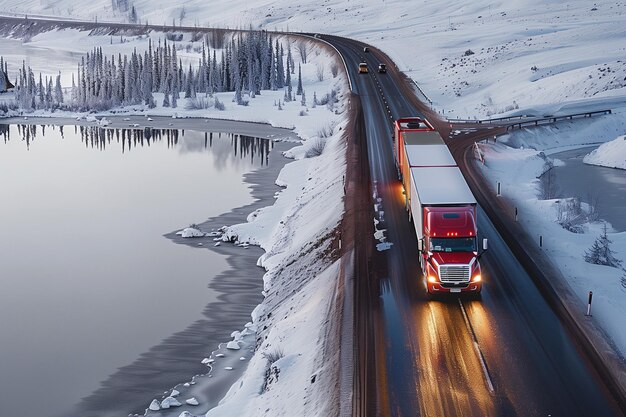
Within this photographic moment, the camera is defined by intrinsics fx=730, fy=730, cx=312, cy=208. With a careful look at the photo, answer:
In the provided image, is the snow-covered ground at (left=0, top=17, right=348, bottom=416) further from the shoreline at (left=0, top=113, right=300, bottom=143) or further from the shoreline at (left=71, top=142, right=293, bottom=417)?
the shoreline at (left=0, top=113, right=300, bottom=143)

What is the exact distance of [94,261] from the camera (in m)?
38.6

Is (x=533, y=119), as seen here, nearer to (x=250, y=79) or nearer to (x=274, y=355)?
(x=274, y=355)

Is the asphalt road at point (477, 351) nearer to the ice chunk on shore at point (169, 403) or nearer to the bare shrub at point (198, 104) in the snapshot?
the ice chunk on shore at point (169, 403)

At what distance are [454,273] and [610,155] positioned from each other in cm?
3648

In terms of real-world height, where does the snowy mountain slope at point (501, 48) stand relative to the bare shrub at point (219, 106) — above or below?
above

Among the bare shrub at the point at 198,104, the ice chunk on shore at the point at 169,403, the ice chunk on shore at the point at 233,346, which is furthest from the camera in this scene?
the bare shrub at the point at 198,104

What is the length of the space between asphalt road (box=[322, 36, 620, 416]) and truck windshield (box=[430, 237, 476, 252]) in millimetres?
1852

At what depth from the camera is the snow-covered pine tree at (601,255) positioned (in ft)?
99.1

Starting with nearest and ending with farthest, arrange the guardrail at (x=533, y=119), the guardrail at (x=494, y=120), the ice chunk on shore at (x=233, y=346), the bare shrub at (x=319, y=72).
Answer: the ice chunk on shore at (x=233, y=346)
the guardrail at (x=533, y=119)
the guardrail at (x=494, y=120)
the bare shrub at (x=319, y=72)

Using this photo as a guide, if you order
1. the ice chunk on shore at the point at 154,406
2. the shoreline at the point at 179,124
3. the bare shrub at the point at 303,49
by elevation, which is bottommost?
the ice chunk on shore at the point at 154,406

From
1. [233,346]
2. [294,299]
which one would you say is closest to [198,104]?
[294,299]

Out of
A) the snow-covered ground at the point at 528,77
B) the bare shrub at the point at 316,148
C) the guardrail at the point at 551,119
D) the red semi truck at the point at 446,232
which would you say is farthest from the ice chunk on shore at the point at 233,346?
the guardrail at the point at 551,119

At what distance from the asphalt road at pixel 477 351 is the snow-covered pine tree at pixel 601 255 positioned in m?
3.43

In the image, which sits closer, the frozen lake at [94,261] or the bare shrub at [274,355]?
the bare shrub at [274,355]
